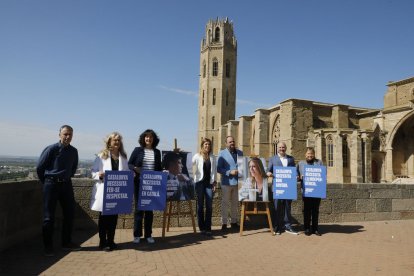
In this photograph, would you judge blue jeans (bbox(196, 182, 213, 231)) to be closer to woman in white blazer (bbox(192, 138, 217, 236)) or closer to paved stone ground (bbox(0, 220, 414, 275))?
woman in white blazer (bbox(192, 138, 217, 236))

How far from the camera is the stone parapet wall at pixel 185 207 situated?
5277 mm

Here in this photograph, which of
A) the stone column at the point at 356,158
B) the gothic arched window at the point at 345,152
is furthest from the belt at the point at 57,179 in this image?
the gothic arched window at the point at 345,152

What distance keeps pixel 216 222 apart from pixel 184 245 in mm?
2111

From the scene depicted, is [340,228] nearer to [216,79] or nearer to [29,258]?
[29,258]

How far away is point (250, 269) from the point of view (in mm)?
4309

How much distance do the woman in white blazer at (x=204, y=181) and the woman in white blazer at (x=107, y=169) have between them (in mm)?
1553

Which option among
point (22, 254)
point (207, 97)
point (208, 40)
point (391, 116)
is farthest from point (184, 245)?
point (208, 40)

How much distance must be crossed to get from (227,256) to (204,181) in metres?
1.92

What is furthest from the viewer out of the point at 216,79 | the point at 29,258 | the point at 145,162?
the point at 216,79

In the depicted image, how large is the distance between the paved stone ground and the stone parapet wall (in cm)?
38

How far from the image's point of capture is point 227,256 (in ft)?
16.1

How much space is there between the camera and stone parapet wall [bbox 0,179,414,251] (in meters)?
5.28

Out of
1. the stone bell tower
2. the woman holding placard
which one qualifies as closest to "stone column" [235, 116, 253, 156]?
the stone bell tower

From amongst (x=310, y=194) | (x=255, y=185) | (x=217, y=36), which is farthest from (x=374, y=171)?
(x=217, y=36)
